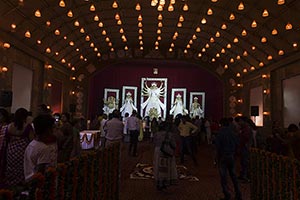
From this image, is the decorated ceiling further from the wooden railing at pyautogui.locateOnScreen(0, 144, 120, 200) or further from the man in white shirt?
the man in white shirt

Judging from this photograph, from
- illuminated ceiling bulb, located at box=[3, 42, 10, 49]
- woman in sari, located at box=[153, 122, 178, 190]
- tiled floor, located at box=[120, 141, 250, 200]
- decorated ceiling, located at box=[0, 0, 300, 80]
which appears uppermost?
decorated ceiling, located at box=[0, 0, 300, 80]

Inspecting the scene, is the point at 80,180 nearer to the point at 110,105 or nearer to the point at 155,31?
the point at 155,31

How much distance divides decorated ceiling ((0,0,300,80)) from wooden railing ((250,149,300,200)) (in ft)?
18.2

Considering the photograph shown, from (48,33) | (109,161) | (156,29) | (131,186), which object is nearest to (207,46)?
(156,29)

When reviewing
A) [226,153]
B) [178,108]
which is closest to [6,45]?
[226,153]

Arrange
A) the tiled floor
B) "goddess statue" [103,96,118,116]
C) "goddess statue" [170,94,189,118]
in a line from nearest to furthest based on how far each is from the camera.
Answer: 1. the tiled floor
2. "goddess statue" [170,94,189,118]
3. "goddess statue" [103,96,118,116]

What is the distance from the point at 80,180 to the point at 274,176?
2477 millimetres

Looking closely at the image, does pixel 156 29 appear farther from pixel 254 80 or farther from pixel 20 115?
pixel 20 115

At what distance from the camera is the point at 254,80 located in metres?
17.9

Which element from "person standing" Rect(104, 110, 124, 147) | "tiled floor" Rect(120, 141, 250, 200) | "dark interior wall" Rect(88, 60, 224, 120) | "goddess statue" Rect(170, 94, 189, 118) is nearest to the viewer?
"tiled floor" Rect(120, 141, 250, 200)

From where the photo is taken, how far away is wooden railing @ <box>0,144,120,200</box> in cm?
205

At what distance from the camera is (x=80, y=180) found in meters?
2.94

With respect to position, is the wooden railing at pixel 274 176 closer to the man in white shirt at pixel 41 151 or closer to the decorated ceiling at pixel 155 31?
the man in white shirt at pixel 41 151

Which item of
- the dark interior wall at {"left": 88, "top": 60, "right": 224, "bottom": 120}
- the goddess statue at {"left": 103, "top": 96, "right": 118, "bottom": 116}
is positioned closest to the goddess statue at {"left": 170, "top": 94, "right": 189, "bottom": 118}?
the dark interior wall at {"left": 88, "top": 60, "right": 224, "bottom": 120}
